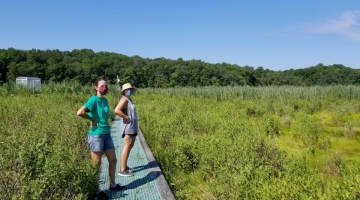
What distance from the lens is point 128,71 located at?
81375 mm

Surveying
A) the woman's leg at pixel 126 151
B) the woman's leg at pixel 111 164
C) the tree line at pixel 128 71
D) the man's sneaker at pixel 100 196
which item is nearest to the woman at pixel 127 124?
the woman's leg at pixel 126 151

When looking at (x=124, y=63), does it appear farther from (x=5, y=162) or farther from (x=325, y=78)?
(x=5, y=162)

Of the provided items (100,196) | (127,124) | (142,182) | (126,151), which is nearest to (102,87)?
(127,124)

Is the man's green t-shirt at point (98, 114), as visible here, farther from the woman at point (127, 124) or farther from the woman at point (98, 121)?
the woman at point (127, 124)

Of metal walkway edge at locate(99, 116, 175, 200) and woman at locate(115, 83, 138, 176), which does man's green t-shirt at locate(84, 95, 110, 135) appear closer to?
woman at locate(115, 83, 138, 176)

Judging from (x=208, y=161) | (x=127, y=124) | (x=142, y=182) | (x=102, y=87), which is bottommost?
(x=142, y=182)

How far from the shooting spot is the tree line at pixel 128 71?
71375 millimetres

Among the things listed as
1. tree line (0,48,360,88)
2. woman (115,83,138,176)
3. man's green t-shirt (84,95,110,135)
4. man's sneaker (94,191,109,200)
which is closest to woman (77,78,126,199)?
man's green t-shirt (84,95,110,135)

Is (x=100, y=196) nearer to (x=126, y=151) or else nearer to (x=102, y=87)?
(x=126, y=151)

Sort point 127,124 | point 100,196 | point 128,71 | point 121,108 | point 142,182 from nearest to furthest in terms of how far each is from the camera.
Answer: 1. point 100,196
2. point 142,182
3. point 121,108
4. point 127,124
5. point 128,71

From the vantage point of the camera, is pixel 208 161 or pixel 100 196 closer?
pixel 100 196

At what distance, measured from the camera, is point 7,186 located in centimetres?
311

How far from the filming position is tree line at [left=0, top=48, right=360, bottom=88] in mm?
71375

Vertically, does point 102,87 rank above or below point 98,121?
above
